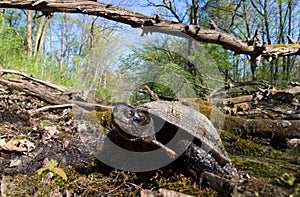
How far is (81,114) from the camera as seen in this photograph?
345 centimetres

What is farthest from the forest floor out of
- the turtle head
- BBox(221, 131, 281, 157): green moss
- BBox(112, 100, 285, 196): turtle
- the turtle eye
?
the turtle eye

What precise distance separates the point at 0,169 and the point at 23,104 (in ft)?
6.77

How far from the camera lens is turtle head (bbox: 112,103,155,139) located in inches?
50.0

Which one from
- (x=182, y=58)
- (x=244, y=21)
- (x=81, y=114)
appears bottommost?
(x=81, y=114)

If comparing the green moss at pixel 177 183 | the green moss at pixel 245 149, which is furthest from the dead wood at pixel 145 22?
the green moss at pixel 177 183

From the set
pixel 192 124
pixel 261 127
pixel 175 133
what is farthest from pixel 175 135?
pixel 261 127

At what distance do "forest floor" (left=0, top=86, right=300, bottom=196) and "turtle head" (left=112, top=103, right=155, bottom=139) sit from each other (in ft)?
0.75

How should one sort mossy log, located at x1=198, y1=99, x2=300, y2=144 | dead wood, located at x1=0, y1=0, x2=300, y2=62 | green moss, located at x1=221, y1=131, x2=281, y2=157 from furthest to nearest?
mossy log, located at x1=198, y1=99, x2=300, y2=144, green moss, located at x1=221, y1=131, x2=281, y2=157, dead wood, located at x1=0, y1=0, x2=300, y2=62

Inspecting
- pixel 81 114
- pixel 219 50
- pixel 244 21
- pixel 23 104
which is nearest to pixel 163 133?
pixel 81 114

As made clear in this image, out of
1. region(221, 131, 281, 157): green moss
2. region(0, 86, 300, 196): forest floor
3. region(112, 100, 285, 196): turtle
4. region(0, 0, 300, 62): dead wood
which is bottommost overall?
region(221, 131, 281, 157): green moss

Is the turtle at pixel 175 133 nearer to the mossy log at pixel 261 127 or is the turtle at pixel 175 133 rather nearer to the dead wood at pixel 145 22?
the dead wood at pixel 145 22

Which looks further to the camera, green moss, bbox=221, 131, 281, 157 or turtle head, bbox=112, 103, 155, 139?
green moss, bbox=221, 131, 281, 157

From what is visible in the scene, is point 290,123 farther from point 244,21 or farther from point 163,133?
point 244,21

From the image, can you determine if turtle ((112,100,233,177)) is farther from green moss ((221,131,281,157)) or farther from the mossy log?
the mossy log
